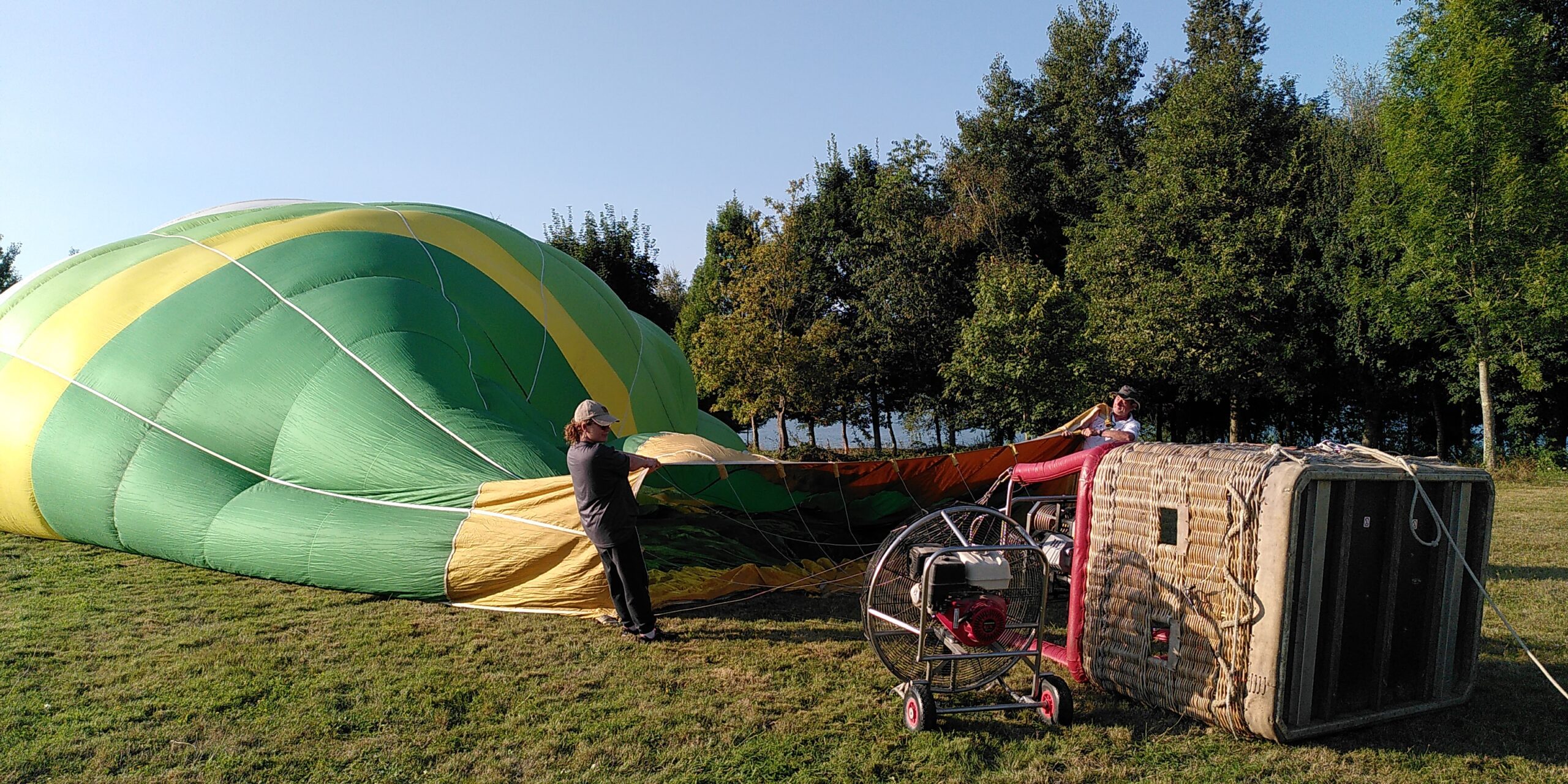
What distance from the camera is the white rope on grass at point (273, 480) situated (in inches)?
211

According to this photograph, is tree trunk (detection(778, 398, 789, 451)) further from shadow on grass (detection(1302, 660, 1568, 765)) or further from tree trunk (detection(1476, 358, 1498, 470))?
shadow on grass (detection(1302, 660, 1568, 765))

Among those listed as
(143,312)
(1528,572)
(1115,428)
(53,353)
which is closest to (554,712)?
(1115,428)

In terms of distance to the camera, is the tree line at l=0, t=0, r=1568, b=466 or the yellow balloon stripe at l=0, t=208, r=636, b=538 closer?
the yellow balloon stripe at l=0, t=208, r=636, b=538

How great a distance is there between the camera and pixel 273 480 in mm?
6219

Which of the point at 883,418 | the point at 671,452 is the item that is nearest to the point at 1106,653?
the point at 671,452

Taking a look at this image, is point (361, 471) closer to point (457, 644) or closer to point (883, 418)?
point (457, 644)

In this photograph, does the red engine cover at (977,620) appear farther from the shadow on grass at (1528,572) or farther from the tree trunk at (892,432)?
the tree trunk at (892,432)

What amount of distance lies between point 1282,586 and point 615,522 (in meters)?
3.09

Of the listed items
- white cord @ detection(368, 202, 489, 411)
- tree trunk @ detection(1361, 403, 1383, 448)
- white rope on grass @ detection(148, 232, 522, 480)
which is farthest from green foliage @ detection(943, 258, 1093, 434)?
white rope on grass @ detection(148, 232, 522, 480)

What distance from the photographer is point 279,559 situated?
232 inches

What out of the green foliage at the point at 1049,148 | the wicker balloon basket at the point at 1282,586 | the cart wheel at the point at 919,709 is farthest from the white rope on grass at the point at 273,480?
the green foliage at the point at 1049,148

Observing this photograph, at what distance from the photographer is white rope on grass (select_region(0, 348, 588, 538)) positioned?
5.35 m

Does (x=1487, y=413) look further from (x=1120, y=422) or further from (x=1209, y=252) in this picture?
(x=1120, y=422)

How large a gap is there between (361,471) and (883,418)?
77.8ft
